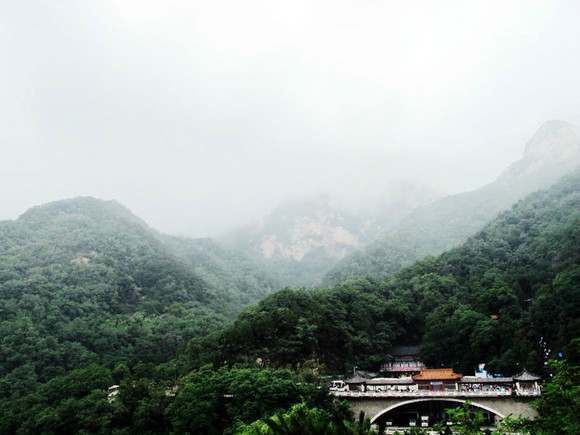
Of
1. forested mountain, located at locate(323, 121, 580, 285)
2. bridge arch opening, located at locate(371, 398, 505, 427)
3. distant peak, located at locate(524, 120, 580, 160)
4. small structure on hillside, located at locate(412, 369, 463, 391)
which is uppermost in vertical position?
distant peak, located at locate(524, 120, 580, 160)

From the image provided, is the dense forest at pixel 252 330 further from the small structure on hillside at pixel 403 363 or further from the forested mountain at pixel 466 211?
the forested mountain at pixel 466 211

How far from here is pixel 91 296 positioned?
55844 millimetres

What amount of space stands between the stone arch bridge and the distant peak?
110 metres

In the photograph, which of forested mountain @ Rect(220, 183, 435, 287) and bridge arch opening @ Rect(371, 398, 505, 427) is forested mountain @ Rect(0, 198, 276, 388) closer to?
bridge arch opening @ Rect(371, 398, 505, 427)

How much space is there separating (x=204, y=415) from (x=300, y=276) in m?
108

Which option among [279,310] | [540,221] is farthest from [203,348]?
[540,221]

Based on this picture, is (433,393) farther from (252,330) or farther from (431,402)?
(252,330)

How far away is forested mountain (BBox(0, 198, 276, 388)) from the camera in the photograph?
43312mm

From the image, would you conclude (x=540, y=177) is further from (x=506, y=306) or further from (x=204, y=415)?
(x=204, y=415)

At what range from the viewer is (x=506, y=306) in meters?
38.6

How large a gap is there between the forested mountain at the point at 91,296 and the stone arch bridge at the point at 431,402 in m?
21.4

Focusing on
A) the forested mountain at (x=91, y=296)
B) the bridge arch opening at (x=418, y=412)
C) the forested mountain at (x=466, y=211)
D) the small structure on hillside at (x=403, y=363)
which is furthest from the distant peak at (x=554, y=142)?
the bridge arch opening at (x=418, y=412)

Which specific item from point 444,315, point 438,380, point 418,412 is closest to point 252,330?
point 418,412

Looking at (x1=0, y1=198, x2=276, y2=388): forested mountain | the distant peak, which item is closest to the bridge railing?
(x1=0, y1=198, x2=276, y2=388): forested mountain
